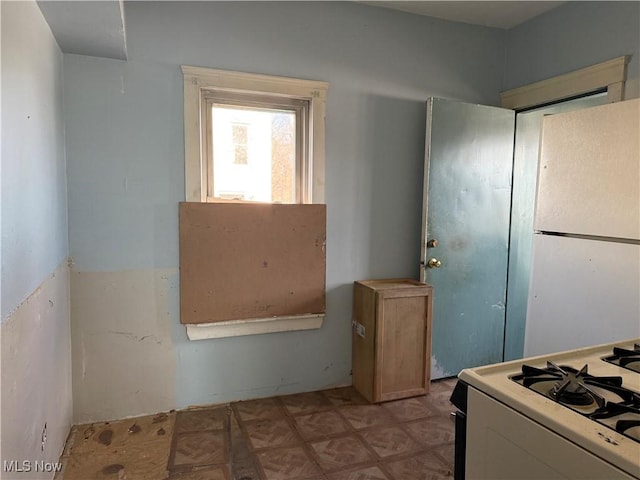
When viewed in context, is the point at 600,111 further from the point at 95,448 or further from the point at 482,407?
the point at 95,448

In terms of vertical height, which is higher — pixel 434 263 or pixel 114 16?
pixel 114 16

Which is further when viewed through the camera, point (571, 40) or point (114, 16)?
point (571, 40)

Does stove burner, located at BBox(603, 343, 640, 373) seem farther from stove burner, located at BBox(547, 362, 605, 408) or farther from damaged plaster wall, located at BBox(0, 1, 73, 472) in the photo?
damaged plaster wall, located at BBox(0, 1, 73, 472)

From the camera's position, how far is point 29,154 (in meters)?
1.58

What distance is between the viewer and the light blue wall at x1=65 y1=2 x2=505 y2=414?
2307 millimetres

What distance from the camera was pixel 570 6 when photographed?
8.73 feet

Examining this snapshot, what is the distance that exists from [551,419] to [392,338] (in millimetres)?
1761

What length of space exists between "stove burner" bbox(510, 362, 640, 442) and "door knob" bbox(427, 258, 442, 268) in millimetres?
1634

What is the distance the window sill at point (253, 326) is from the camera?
8.29 feet

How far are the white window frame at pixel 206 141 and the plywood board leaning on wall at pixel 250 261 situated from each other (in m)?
0.07

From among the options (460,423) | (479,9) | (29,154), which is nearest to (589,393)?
(460,423)

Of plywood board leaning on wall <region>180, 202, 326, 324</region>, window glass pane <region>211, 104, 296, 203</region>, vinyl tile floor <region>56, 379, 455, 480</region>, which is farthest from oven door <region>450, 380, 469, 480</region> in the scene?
window glass pane <region>211, 104, 296, 203</region>

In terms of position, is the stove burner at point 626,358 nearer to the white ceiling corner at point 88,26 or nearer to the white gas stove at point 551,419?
the white gas stove at point 551,419

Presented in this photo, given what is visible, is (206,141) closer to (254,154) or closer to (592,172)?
(254,154)
